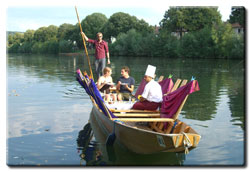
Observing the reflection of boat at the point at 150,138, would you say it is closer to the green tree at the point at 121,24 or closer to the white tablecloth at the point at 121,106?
the white tablecloth at the point at 121,106

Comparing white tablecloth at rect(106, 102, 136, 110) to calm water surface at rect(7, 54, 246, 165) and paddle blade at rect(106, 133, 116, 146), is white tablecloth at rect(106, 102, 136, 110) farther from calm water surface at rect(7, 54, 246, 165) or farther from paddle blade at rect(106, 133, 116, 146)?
paddle blade at rect(106, 133, 116, 146)

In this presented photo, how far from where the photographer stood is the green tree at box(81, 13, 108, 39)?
75.3m

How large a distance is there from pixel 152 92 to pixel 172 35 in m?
53.9

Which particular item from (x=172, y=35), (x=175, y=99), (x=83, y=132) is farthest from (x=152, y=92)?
(x=172, y=35)

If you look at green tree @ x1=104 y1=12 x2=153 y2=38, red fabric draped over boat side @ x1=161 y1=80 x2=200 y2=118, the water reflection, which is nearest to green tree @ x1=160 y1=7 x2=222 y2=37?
green tree @ x1=104 y1=12 x2=153 y2=38

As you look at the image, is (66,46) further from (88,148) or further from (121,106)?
(88,148)

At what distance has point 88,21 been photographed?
Answer: 76.8 m

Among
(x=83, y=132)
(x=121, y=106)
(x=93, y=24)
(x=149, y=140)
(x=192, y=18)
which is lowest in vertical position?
(x=83, y=132)

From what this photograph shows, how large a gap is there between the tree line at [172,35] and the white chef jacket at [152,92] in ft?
95.7

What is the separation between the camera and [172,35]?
60.0 metres

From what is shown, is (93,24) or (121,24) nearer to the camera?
(121,24)

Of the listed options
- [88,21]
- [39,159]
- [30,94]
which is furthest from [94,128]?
[88,21]

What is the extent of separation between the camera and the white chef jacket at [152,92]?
7.45 metres

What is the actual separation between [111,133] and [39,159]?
1.53m
